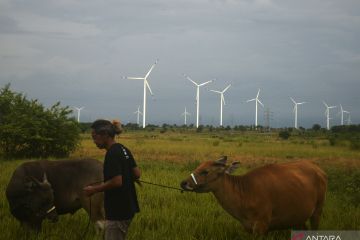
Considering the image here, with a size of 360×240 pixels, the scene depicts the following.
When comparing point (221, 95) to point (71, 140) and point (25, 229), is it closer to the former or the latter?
point (71, 140)

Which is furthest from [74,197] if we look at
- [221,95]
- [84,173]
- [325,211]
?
[221,95]

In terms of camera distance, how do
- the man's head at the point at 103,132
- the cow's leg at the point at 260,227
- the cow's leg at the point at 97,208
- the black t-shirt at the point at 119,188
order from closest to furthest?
1. the black t-shirt at the point at 119,188
2. the man's head at the point at 103,132
3. the cow's leg at the point at 260,227
4. the cow's leg at the point at 97,208

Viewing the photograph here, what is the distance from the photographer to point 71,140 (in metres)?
25.0

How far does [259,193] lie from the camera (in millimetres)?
7398

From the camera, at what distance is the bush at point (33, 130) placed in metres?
23.5

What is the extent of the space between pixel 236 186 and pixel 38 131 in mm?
18168

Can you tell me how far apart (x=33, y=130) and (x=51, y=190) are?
16.9 meters

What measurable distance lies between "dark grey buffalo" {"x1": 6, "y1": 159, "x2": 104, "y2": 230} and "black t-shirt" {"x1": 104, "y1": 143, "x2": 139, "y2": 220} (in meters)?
1.97

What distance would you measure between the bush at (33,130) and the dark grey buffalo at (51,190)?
1554 cm

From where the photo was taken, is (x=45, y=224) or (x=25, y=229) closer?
(x=25, y=229)

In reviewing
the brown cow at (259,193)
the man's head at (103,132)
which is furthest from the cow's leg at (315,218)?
the man's head at (103,132)

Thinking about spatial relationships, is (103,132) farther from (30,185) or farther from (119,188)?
(30,185)

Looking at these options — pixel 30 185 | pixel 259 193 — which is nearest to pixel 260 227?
pixel 259 193

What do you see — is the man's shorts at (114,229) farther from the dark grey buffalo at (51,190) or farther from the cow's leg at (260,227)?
the cow's leg at (260,227)
